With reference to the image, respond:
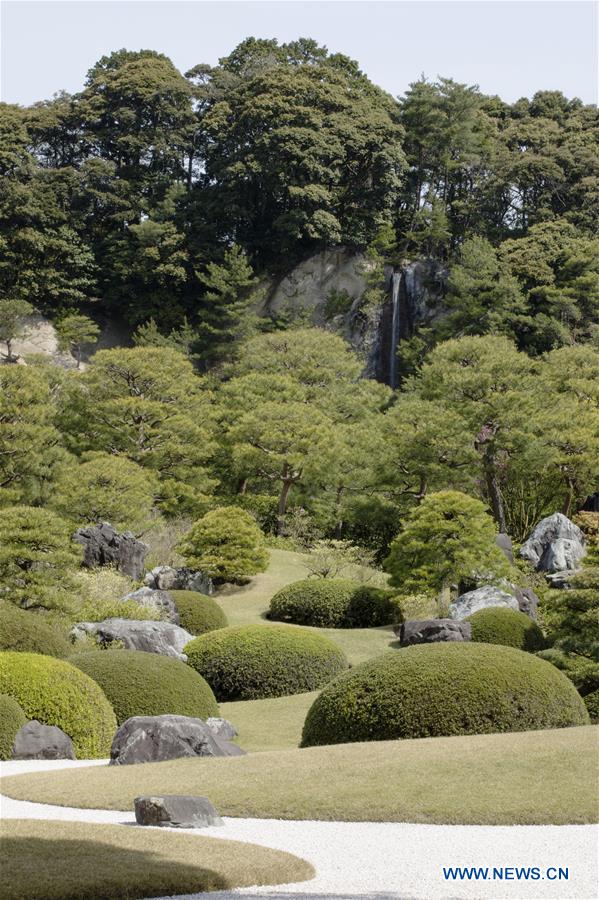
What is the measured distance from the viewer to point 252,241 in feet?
167

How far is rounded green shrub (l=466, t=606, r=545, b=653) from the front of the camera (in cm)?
1861

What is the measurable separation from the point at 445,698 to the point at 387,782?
7.78 ft

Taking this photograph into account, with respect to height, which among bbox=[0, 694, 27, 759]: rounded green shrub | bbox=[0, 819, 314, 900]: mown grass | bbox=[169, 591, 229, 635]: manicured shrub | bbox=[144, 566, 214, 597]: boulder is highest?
bbox=[0, 819, 314, 900]: mown grass

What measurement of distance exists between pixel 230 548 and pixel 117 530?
2963 millimetres

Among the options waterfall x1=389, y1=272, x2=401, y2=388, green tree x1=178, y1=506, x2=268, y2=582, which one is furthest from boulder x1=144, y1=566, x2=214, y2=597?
waterfall x1=389, y1=272, x2=401, y2=388

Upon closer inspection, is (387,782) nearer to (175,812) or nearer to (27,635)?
(175,812)

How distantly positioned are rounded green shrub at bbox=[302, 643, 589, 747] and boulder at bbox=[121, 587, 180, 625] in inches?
376

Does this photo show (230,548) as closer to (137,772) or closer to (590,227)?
(137,772)

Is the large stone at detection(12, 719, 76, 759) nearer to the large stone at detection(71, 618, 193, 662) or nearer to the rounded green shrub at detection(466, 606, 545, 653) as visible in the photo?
the large stone at detection(71, 618, 193, 662)

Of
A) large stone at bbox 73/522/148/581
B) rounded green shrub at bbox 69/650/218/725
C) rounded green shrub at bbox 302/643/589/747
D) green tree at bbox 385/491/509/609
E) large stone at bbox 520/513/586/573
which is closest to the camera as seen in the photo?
rounded green shrub at bbox 302/643/589/747

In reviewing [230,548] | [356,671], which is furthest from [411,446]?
[356,671]

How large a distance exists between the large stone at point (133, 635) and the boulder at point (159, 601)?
8.51 ft

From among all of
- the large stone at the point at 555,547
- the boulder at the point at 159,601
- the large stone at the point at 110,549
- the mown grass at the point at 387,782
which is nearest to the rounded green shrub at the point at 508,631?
the boulder at the point at 159,601

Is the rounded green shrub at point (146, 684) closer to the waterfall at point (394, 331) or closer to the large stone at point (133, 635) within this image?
the large stone at point (133, 635)
